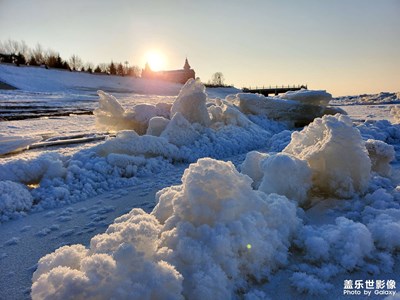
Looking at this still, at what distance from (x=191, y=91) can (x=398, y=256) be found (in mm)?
4232

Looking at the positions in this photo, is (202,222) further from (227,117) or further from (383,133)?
Answer: (383,133)

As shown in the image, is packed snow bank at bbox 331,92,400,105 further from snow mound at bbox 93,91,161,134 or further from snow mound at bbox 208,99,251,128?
snow mound at bbox 93,91,161,134

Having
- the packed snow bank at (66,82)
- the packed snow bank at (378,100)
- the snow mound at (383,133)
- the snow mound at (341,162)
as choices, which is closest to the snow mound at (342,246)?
the snow mound at (341,162)

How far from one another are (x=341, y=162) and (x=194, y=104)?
322cm

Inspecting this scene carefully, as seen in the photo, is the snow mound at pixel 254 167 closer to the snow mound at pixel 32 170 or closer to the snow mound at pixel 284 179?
the snow mound at pixel 284 179

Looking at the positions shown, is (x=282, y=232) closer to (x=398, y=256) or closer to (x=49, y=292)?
(x=398, y=256)

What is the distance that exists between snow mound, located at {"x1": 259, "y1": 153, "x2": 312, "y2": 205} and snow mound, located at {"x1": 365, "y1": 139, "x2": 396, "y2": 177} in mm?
1204

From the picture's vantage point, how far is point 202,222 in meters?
1.56

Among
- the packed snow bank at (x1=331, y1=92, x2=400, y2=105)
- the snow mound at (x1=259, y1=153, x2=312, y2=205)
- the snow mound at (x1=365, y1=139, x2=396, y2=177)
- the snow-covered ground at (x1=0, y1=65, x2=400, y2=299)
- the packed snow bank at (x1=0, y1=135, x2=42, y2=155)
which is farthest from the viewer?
the packed snow bank at (x1=331, y1=92, x2=400, y2=105)

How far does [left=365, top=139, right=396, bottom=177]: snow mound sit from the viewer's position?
302cm

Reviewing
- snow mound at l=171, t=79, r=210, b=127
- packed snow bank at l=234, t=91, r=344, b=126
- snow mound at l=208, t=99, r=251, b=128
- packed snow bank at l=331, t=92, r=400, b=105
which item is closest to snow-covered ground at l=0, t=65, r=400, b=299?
snow mound at l=171, t=79, r=210, b=127

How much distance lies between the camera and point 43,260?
1381 millimetres

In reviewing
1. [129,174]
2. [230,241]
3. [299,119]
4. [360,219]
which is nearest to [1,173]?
[129,174]

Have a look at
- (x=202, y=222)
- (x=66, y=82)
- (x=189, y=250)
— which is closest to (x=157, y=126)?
(x=202, y=222)
